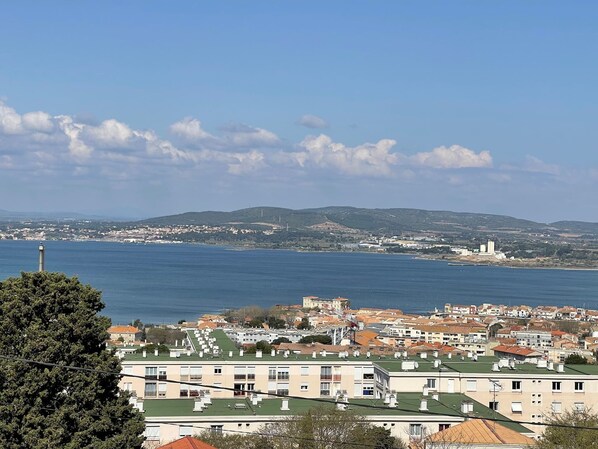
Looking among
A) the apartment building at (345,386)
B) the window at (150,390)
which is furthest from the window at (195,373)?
the window at (150,390)

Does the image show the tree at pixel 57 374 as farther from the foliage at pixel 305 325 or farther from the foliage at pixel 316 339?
the foliage at pixel 305 325

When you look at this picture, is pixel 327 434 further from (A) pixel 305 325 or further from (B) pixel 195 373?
(A) pixel 305 325

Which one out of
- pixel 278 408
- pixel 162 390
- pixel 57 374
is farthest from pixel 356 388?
pixel 57 374

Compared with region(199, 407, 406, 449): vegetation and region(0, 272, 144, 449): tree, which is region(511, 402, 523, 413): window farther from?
region(0, 272, 144, 449): tree

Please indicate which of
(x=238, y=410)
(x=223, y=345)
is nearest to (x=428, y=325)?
(x=223, y=345)

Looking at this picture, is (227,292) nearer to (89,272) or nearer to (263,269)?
(89,272)

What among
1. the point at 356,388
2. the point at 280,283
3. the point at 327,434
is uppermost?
the point at 327,434
